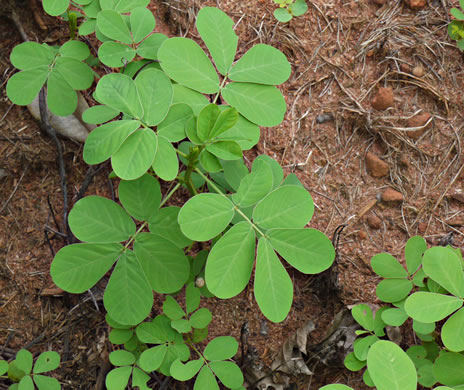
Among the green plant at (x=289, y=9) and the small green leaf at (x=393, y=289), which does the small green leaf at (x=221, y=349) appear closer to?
the small green leaf at (x=393, y=289)

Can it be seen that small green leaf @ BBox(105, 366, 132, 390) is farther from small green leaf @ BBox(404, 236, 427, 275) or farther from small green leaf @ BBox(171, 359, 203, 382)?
small green leaf @ BBox(404, 236, 427, 275)

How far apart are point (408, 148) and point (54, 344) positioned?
73.1 inches

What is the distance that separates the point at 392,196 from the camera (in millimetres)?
2012

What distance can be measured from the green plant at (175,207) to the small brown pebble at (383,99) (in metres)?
0.65

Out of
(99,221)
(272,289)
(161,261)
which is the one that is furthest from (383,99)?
(99,221)

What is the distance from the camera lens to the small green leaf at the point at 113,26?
161 centimetres

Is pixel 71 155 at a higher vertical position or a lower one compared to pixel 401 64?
lower

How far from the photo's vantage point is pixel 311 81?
2090mm

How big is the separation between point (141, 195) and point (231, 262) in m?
0.45

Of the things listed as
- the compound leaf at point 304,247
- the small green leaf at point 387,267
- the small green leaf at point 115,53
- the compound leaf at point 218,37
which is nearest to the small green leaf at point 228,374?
the compound leaf at point 304,247

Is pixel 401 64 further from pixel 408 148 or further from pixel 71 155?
pixel 71 155

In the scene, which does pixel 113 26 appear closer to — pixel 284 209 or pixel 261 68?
pixel 261 68

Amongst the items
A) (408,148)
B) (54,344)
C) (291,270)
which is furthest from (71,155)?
(408,148)

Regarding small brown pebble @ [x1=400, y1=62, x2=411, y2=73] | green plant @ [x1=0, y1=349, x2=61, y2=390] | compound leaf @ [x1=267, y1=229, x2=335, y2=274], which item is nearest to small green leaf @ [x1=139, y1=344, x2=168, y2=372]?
green plant @ [x1=0, y1=349, x2=61, y2=390]
